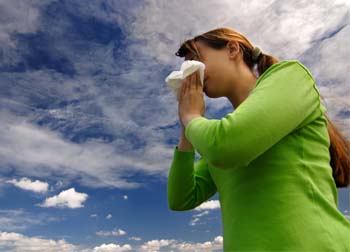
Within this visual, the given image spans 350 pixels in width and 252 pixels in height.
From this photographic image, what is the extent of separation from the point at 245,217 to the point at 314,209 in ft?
1.30

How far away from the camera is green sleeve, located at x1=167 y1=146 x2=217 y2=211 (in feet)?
10.5

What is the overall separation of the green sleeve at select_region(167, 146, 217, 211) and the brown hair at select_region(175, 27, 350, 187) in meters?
0.93

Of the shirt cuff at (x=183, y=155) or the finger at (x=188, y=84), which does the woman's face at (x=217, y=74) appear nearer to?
the finger at (x=188, y=84)

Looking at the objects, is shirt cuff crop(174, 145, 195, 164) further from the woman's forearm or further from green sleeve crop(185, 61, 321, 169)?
green sleeve crop(185, 61, 321, 169)

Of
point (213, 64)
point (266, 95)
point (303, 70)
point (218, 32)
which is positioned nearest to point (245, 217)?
point (266, 95)

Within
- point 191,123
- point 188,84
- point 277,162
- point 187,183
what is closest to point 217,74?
point 188,84

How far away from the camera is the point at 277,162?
83.4 inches

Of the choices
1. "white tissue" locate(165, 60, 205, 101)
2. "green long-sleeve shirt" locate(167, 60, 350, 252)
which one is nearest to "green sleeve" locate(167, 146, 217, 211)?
"white tissue" locate(165, 60, 205, 101)

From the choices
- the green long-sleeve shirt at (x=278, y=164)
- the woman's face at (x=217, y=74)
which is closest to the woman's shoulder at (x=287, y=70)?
the green long-sleeve shirt at (x=278, y=164)

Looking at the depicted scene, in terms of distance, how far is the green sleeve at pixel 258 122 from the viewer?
1.97 meters

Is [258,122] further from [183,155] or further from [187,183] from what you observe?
[187,183]

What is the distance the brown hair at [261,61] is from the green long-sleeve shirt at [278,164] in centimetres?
26

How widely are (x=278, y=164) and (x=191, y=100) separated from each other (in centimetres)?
75

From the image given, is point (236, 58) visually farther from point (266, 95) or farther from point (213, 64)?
point (266, 95)
